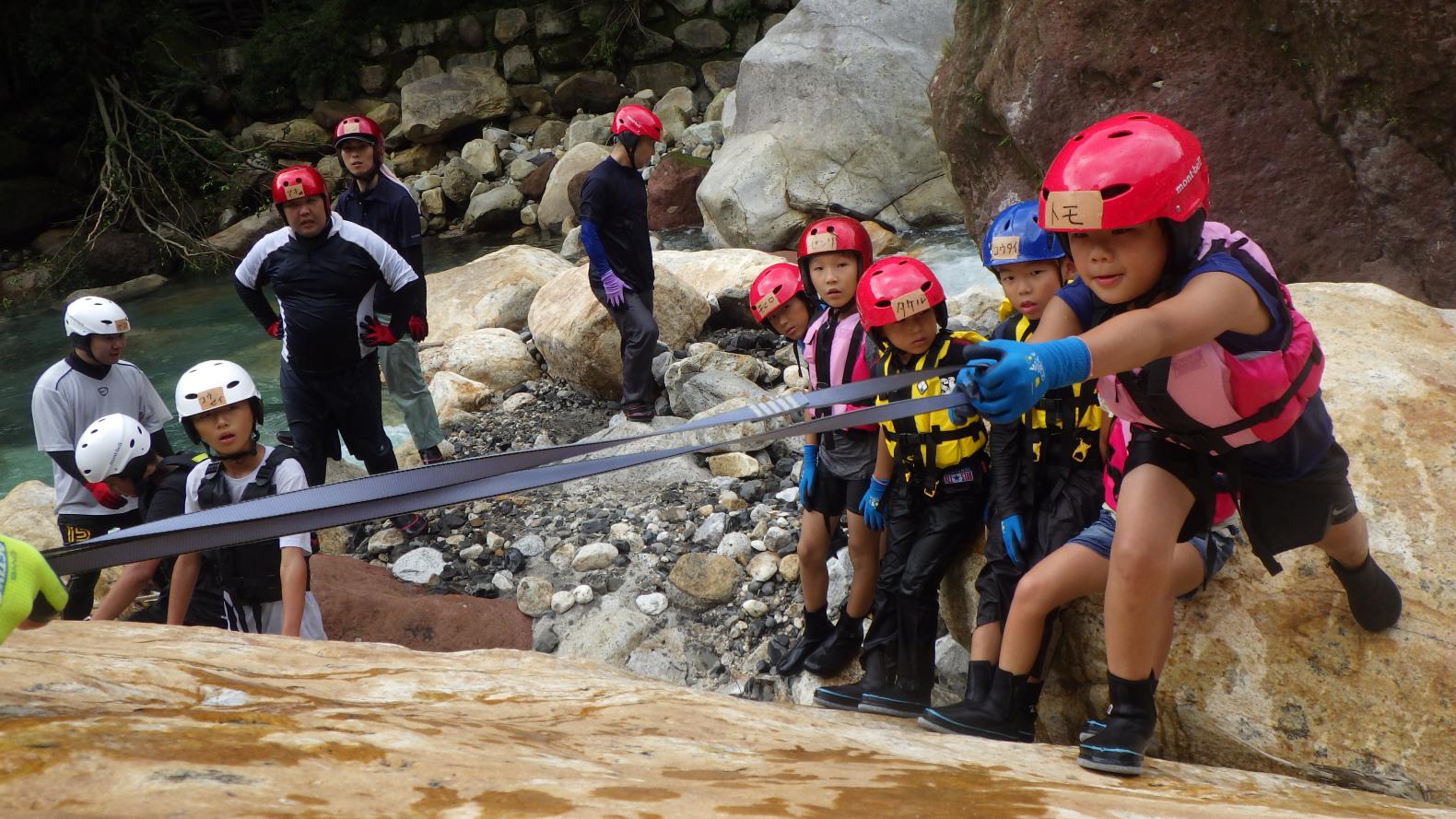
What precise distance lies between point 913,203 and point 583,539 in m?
7.79

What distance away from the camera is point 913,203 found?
40.3 feet

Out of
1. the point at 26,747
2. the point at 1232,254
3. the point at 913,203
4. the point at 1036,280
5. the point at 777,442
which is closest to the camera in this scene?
the point at 26,747

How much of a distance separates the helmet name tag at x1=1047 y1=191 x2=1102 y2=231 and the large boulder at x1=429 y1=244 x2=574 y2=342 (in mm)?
8578

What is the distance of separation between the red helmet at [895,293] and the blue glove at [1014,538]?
76 centimetres

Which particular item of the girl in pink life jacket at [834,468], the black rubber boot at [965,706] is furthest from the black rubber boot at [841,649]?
the black rubber boot at [965,706]

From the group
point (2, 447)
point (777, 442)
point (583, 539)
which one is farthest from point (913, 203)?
point (2, 447)

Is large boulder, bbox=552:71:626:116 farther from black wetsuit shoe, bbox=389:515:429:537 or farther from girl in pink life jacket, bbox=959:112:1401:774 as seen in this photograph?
girl in pink life jacket, bbox=959:112:1401:774

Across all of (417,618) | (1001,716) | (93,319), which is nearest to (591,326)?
(417,618)

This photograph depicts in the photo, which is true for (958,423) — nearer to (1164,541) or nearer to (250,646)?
(1164,541)

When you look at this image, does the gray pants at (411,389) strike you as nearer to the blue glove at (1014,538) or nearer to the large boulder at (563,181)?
the blue glove at (1014,538)

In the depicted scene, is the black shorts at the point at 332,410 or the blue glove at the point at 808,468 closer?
the blue glove at the point at 808,468

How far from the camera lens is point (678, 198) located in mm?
15055

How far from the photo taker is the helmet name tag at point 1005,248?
3.50 metres

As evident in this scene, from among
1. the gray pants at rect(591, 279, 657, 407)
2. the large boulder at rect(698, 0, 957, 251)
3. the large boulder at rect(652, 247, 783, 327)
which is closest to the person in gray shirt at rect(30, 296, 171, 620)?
the gray pants at rect(591, 279, 657, 407)
